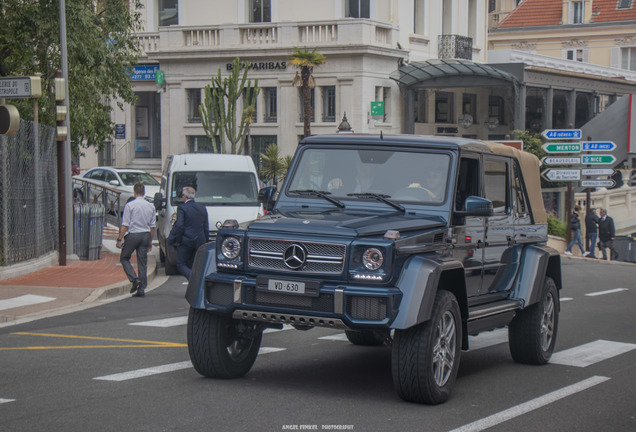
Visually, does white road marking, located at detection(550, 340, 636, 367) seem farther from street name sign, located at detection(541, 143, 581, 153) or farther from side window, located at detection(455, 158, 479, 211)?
street name sign, located at detection(541, 143, 581, 153)

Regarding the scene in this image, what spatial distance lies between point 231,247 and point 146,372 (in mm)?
1685

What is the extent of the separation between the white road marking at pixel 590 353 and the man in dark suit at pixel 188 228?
6362 mm

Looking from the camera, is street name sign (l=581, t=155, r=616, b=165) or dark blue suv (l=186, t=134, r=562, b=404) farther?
street name sign (l=581, t=155, r=616, b=165)

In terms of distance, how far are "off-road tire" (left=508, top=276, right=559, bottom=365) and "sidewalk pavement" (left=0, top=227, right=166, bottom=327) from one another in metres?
6.53

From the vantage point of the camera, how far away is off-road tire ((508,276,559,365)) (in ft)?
31.8

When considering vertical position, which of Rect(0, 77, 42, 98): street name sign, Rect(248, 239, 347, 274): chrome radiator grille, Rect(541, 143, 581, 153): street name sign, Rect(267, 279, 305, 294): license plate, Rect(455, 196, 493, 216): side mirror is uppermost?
Rect(0, 77, 42, 98): street name sign

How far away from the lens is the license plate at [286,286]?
7.43 m

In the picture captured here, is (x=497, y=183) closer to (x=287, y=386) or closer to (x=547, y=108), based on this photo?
(x=287, y=386)

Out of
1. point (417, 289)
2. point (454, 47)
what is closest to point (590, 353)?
point (417, 289)

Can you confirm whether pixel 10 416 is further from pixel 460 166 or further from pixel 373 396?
pixel 460 166

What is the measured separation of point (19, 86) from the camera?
1571 centimetres

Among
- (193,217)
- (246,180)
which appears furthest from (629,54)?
(193,217)

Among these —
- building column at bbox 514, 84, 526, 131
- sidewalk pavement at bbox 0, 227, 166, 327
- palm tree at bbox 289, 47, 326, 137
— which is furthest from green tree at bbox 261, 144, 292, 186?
sidewalk pavement at bbox 0, 227, 166, 327

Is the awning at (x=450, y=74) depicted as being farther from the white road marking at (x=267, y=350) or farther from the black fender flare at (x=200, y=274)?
the black fender flare at (x=200, y=274)
